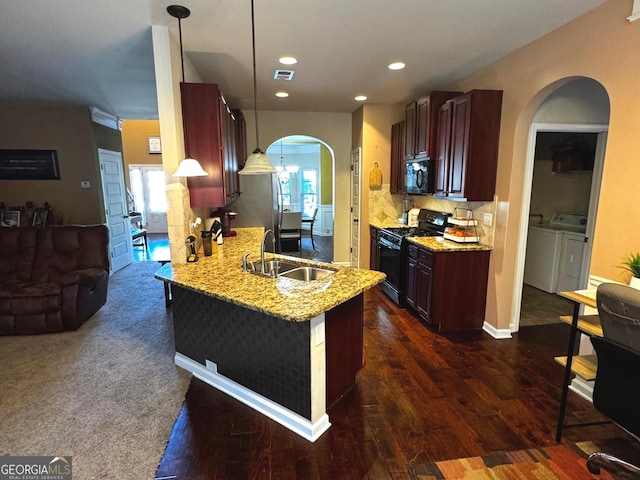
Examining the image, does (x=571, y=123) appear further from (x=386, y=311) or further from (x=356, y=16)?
(x=386, y=311)

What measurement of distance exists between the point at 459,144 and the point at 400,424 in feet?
8.83

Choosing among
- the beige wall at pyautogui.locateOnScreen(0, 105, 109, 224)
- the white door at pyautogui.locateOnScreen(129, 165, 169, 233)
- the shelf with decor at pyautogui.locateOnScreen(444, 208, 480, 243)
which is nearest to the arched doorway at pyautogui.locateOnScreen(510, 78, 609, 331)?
the shelf with decor at pyautogui.locateOnScreen(444, 208, 480, 243)

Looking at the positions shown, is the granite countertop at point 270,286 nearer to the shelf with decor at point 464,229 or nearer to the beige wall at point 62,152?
the shelf with decor at point 464,229

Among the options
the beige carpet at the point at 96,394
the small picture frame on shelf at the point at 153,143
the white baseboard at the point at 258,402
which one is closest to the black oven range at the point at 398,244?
the white baseboard at the point at 258,402

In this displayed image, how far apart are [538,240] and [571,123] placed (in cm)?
197

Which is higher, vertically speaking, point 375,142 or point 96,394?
point 375,142

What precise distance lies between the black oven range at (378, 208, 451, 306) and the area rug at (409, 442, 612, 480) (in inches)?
94.1

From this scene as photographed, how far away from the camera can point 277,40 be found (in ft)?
9.21

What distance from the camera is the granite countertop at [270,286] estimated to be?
6.10 feet

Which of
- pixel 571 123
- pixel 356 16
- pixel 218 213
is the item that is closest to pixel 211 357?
pixel 218 213

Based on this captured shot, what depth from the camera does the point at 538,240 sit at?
4754 millimetres

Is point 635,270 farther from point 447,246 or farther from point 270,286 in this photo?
point 270,286

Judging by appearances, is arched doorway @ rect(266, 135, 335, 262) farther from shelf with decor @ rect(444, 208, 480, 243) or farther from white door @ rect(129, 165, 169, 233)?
shelf with decor @ rect(444, 208, 480, 243)

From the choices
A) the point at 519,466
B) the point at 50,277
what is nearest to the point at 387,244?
the point at 519,466
